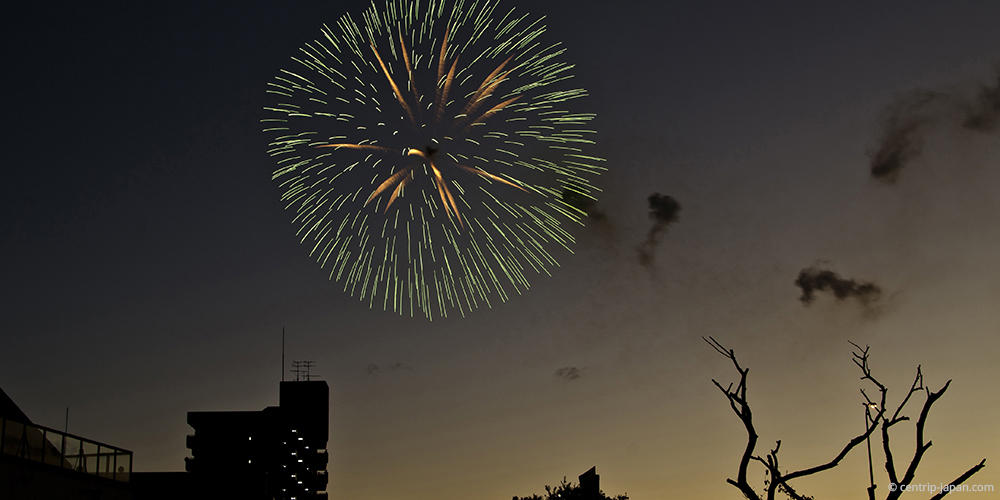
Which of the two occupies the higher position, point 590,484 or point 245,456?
point 245,456

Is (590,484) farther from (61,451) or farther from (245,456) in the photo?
(245,456)

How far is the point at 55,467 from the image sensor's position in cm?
3612

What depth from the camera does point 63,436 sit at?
37.3m

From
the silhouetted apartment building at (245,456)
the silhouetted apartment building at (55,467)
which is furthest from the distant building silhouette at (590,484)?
the silhouetted apartment building at (245,456)

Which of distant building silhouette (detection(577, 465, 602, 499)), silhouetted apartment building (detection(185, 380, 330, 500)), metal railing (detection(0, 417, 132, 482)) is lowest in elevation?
distant building silhouette (detection(577, 465, 602, 499))

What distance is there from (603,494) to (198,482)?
43.6 metres

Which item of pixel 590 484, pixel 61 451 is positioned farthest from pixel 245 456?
pixel 590 484

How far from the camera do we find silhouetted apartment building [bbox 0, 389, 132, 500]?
33.1 meters

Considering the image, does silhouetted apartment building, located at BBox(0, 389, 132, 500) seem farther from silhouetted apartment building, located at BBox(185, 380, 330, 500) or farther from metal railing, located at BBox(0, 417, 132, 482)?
silhouetted apartment building, located at BBox(185, 380, 330, 500)

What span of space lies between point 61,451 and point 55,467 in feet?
3.66

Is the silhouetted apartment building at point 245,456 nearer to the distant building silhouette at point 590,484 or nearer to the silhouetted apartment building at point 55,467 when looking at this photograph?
the silhouetted apartment building at point 55,467

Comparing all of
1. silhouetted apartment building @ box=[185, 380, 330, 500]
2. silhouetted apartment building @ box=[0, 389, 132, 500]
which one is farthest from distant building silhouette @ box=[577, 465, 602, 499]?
silhouetted apartment building @ box=[185, 380, 330, 500]

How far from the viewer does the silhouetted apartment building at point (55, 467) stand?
109 ft

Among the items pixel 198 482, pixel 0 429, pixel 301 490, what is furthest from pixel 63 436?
pixel 301 490
